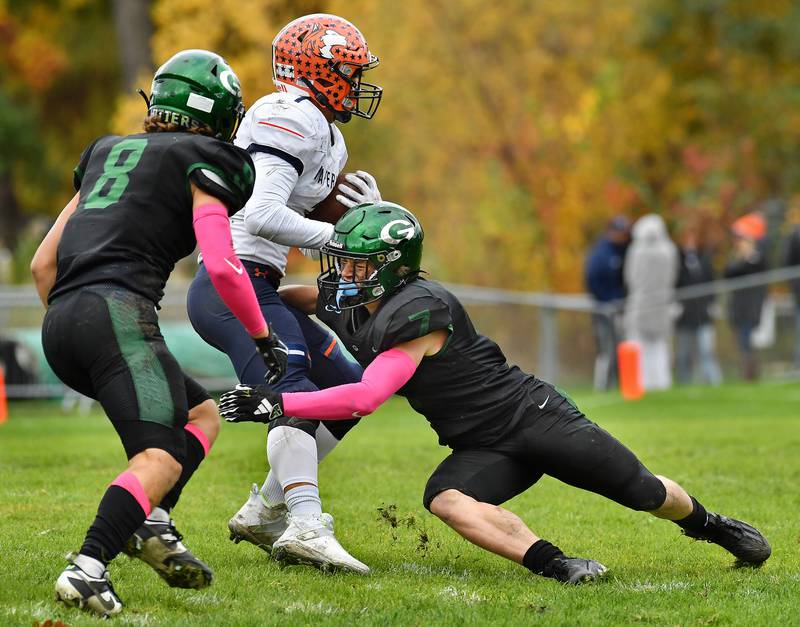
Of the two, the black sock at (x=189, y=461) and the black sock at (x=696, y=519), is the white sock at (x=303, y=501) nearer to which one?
the black sock at (x=189, y=461)

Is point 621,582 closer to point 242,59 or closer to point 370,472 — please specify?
point 370,472

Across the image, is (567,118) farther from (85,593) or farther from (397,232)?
(85,593)

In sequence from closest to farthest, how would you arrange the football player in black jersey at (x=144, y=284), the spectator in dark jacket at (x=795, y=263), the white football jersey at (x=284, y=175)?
the football player in black jersey at (x=144, y=284) < the white football jersey at (x=284, y=175) < the spectator in dark jacket at (x=795, y=263)

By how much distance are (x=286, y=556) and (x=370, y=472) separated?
2.70m

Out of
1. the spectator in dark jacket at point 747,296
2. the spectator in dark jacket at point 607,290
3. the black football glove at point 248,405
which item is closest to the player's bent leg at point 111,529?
the black football glove at point 248,405

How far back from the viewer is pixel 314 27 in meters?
5.75

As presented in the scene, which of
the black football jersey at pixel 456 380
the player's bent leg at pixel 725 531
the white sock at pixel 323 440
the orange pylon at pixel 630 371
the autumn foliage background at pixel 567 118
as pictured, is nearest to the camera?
the black football jersey at pixel 456 380

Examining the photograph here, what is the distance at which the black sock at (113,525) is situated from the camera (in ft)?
13.9

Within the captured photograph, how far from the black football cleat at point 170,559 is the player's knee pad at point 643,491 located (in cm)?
161

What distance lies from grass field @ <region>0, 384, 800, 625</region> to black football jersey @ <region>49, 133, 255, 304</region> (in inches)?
43.0

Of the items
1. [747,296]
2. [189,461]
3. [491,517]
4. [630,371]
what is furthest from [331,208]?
[747,296]

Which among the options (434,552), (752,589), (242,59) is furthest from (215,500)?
(242,59)

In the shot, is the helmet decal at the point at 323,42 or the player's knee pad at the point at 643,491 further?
the helmet decal at the point at 323,42

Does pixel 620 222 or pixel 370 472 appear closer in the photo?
pixel 370 472
